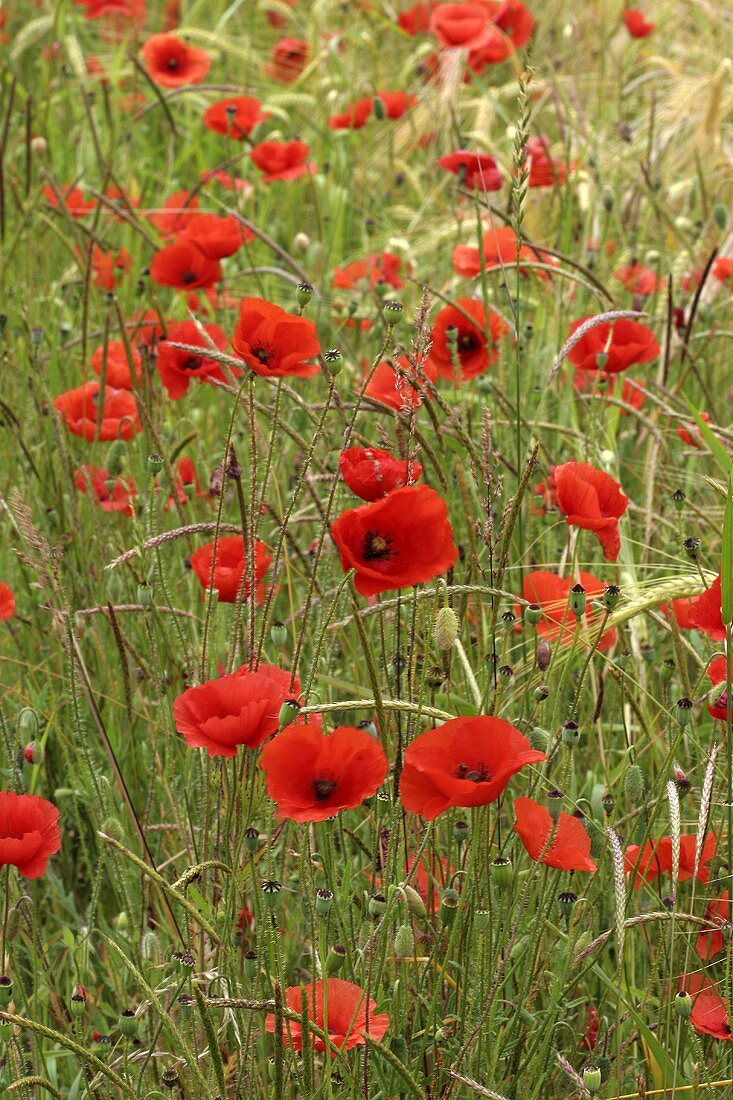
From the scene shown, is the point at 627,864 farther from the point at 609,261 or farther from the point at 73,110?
the point at 73,110

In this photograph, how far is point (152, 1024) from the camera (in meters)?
1.27

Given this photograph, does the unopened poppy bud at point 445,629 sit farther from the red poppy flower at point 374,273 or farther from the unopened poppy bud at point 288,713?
the red poppy flower at point 374,273

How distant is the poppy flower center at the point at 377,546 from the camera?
1056mm

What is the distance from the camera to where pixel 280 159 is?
2.54 meters

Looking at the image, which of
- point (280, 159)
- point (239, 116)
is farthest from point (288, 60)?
point (280, 159)

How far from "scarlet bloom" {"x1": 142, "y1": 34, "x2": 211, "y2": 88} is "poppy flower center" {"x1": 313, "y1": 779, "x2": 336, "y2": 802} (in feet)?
7.81

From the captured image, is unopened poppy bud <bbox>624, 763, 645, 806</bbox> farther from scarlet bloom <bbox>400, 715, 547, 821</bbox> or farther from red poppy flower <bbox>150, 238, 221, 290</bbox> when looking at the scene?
red poppy flower <bbox>150, 238, 221, 290</bbox>

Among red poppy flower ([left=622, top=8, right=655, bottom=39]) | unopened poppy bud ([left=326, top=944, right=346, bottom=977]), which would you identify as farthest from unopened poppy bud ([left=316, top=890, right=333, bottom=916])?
red poppy flower ([left=622, top=8, right=655, bottom=39])

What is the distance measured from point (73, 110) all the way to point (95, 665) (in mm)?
2430

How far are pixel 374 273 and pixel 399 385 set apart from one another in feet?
4.97

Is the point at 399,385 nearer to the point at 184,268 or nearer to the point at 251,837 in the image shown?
the point at 251,837

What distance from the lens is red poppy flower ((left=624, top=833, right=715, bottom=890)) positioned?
120cm

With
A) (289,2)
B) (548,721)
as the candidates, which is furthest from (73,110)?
(548,721)

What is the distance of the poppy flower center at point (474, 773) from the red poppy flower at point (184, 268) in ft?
3.61
